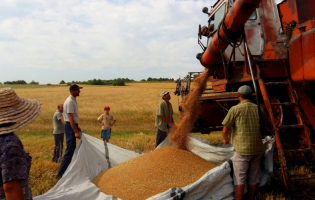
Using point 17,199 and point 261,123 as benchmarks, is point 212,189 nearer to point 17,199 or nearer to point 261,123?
point 261,123

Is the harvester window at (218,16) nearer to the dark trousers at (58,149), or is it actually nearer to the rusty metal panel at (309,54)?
the rusty metal panel at (309,54)

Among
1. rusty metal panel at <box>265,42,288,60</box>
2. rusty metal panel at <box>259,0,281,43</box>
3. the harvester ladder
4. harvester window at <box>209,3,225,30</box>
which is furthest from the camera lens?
harvester window at <box>209,3,225,30</box>

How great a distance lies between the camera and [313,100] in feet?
9.94

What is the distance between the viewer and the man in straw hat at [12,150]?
58.4 inches

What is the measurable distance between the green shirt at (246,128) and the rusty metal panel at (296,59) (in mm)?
758

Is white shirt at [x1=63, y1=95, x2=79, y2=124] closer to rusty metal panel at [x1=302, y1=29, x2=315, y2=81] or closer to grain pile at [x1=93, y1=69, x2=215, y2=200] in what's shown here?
grain pile at [x1=93, y1=69, x2=215, y2=200]

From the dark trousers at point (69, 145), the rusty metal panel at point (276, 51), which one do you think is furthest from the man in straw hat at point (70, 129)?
the rusty metal panel at point (276, 51)

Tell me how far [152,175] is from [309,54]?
2.42 meters

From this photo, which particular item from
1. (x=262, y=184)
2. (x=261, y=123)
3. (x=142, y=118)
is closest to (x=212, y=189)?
(x=262, y=184)

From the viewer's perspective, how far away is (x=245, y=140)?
2.67 m

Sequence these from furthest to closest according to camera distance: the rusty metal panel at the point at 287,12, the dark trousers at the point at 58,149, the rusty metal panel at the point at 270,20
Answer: the dark trousers at the point at 58,149
the rusty metal panel at the point at 270,20
the rusty metal panel at the point at 287,12

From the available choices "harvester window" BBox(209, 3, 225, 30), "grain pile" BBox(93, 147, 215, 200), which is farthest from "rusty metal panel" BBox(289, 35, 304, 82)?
"grain pile" BBox(93, 147, 215, 200)

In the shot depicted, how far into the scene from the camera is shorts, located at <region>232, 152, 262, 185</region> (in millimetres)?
2718

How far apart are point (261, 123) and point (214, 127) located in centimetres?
197
